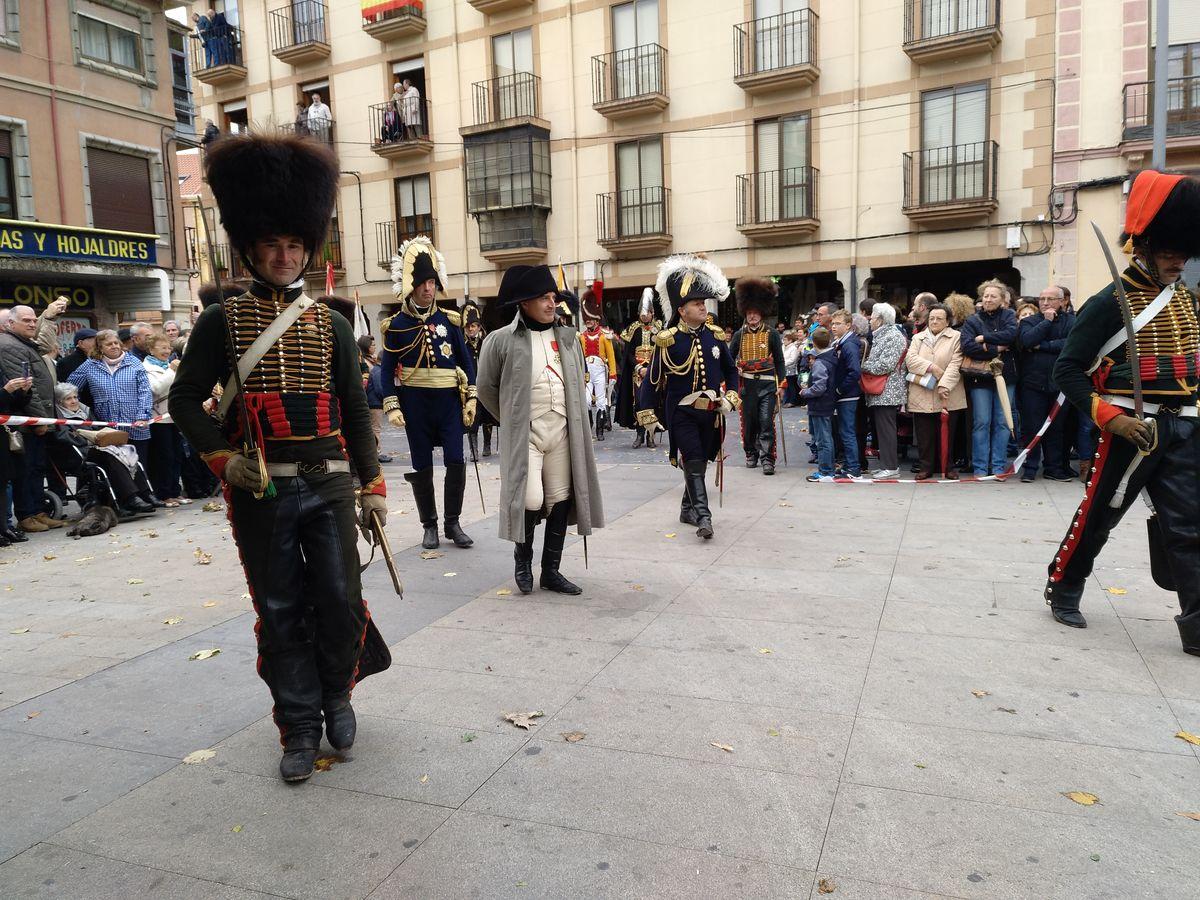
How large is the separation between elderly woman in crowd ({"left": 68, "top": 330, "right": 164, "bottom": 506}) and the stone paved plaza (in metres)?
3.30

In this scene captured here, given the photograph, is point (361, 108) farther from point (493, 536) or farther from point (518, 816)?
point (518, 816)

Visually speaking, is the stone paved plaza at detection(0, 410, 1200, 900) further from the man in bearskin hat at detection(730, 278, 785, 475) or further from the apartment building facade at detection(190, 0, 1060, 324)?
the apartment building facade at detection(190, 0, 1060, 324)

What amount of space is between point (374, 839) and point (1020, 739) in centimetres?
243

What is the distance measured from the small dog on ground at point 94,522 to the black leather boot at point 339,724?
6.04 metres

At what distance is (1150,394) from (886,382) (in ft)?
17.8

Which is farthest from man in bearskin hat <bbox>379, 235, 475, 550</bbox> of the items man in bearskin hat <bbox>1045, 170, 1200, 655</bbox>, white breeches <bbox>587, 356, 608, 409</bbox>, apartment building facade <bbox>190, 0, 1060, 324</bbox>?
apartment building facade <bbox>190, 0, 1060, 324</bbox>

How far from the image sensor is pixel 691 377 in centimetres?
766

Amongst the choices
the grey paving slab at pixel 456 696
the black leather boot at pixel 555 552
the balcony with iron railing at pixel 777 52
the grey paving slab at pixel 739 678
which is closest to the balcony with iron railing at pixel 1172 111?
the balcony with iron railing at pixel 777 52

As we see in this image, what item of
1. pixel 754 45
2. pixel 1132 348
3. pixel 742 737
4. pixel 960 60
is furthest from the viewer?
pixel 754 45

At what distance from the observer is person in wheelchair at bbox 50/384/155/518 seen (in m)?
8.95

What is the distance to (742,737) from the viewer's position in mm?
3691

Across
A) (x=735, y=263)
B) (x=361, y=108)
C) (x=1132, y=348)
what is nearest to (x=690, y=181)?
(x=735, y=263)

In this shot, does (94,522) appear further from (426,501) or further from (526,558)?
(526,558)

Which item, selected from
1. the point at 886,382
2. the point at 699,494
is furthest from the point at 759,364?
the point at 699,494
